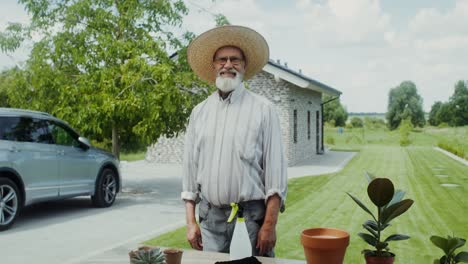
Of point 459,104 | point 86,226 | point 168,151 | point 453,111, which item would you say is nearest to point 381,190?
point 86,226

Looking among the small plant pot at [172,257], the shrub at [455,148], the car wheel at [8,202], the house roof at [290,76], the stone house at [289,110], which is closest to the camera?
the small plant pot at [172,257]

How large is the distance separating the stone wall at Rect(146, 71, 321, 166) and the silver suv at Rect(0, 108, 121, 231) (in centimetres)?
819

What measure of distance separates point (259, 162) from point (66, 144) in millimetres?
6937

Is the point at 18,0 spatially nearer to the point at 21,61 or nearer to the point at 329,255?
the point at 21,61

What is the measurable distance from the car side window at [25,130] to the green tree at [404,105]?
216ft

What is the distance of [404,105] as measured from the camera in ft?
253

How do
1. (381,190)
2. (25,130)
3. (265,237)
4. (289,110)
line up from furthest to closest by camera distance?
(289,110) → (25,130) → (265,237) → (381,190)

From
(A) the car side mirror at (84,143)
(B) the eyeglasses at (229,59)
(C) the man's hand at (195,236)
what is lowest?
(C) the man's hand at (195,236)

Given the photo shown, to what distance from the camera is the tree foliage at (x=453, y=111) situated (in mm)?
59606

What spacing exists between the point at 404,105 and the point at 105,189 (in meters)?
72.4

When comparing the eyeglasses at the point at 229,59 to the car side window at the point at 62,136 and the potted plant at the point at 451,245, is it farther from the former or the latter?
the car side window at the point at 62,136

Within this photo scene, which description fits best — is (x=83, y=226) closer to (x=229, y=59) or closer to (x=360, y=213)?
(x=360, y=213)

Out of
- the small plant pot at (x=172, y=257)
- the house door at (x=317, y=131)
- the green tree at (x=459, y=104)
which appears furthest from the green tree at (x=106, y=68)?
the green tree at (x=459, y=104)

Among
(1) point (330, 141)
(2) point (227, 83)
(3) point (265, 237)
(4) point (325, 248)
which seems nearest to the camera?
(4) point (325, 248)
